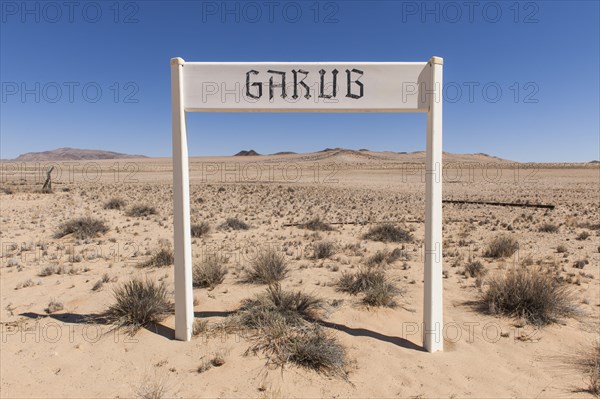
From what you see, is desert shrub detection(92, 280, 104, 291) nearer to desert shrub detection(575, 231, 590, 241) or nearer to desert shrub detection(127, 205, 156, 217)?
desert shrub detection(127, 205, 156, 217)

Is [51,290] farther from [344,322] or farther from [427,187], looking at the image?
[427,187]

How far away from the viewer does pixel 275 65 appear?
432 centimetres

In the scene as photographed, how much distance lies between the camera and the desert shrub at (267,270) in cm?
682

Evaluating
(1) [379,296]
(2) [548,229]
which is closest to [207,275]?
(1) [379,296]

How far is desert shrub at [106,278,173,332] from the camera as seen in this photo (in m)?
5.02

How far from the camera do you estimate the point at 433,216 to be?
14.1 ft

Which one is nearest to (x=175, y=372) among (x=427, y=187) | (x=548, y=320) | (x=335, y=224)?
(x=427, y=187)

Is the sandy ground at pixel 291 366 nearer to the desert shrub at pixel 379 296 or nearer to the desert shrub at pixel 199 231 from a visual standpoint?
the desert shrub at pixel 379 296

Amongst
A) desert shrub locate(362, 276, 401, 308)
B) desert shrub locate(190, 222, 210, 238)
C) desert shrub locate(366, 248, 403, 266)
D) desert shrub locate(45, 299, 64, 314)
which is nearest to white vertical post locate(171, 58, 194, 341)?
desert shrub locate(45, 299, 64, 314)

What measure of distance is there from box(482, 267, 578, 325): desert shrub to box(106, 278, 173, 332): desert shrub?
457 centimetres

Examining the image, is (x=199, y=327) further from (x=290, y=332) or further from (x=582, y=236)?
(x=582, y=236)

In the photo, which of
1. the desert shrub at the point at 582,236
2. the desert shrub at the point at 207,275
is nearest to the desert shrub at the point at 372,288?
the desert shrub at the point at 207,275

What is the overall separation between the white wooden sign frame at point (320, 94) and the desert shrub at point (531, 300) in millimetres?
1641

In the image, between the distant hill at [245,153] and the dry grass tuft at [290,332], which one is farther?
the distant hill at [245,153]
